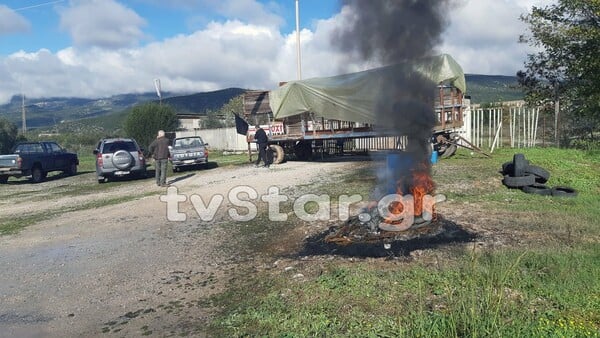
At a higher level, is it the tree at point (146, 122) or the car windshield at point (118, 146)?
the tree at point (146, 122)

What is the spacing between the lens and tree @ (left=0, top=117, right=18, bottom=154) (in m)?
40.4

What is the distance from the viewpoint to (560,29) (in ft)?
58.9

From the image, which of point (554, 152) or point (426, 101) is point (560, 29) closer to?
point (554, 152)

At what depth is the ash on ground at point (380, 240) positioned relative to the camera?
246 inches

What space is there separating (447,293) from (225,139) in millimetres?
32771

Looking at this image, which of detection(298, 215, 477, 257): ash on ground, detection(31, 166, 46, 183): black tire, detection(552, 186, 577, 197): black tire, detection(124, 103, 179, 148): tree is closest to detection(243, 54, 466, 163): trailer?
detection(552, 186, 577, 197): black tire

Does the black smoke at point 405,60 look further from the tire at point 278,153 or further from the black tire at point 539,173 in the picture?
the tire at point 278,153

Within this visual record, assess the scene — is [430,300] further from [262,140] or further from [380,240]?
[262,140]

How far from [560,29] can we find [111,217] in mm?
17652

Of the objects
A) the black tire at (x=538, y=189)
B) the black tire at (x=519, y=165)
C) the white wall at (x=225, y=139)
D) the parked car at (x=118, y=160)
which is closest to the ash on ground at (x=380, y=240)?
the black tire at (x=538, y=189)

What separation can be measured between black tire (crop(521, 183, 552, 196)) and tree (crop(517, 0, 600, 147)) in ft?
30.8

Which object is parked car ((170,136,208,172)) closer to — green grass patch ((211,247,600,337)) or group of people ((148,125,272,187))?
group of people ((148,125,272,187))

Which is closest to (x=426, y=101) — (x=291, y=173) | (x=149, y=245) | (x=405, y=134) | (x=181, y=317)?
(x=405, y=134)

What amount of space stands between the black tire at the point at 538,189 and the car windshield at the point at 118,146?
1473cm
